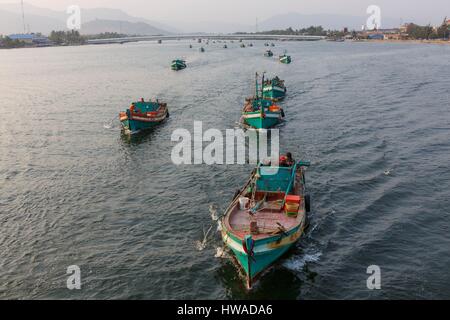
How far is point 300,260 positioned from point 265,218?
142 inches

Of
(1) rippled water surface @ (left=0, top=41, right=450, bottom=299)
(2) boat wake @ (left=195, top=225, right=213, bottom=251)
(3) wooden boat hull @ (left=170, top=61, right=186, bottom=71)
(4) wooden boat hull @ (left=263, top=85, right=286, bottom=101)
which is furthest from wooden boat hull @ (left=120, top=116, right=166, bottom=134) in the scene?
(3) wooden boat hull @ (left=170, top=61, right=186, bottom=71)

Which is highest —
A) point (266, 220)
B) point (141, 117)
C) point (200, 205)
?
point (141, 117)

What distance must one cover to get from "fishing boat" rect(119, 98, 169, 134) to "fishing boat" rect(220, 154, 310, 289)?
30110 millimetres

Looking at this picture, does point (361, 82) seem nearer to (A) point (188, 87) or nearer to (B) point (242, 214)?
(A) point (188, 87)

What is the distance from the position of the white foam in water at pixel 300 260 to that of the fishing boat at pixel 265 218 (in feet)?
3.27

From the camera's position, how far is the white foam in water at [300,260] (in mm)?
25984

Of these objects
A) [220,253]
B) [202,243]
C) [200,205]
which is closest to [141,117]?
[200,205]

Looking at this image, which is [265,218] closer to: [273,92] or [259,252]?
[259,252]

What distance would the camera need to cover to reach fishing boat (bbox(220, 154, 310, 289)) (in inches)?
949

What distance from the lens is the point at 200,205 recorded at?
34.9 m

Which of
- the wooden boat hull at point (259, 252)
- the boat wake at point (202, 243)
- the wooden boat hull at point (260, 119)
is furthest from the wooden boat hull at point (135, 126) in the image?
the wooden boat hull at point (259, 252)

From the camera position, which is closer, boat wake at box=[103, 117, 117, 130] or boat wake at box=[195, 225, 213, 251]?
boat wake at box=[195, 225, 213, 251]

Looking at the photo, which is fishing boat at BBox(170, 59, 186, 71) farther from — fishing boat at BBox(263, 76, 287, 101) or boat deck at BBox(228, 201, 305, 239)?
boat deck at BBox(228, 201, 305, 239)
